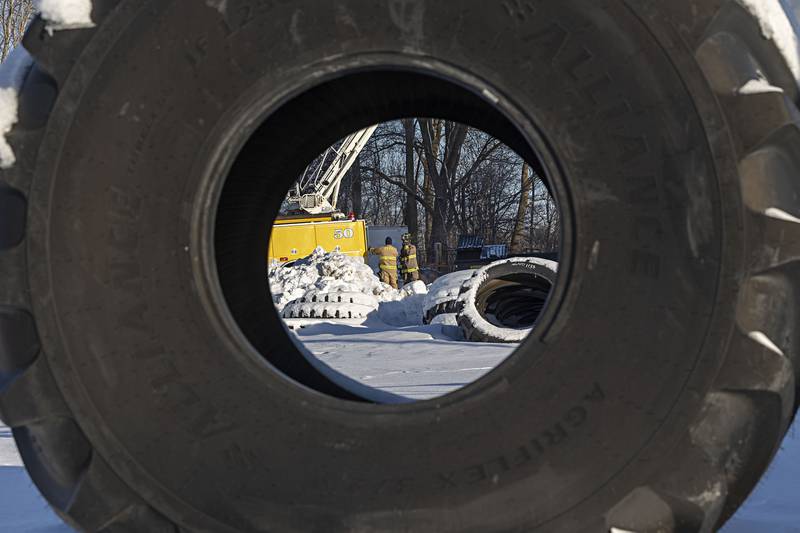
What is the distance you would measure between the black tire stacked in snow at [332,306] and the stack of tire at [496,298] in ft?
4.40

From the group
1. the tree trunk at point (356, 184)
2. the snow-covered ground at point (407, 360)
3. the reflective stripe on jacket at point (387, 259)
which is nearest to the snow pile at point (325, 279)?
the reflective stripe on jacket at point (387, 259)

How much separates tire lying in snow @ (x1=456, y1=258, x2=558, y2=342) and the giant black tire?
5429 millimetres

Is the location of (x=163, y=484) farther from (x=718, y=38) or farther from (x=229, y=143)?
(x=718, y=38)

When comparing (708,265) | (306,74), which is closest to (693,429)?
(708,265)

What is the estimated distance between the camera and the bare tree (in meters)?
22.0

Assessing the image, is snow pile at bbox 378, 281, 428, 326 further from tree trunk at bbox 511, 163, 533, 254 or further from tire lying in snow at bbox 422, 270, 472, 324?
tree trunk at bbox 511, 163, 533, 254

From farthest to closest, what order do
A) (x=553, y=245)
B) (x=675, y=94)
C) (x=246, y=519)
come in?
(x=553, y=245) → (x=246, y=519) → (x=675, y=94)

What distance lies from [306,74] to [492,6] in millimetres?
353

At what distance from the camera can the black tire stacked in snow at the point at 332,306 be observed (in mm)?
10289

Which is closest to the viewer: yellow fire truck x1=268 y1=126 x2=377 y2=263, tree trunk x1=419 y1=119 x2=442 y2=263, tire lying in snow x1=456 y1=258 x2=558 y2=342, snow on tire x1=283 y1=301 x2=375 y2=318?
tire lying in snow x1=456 y1=258 x2=558 y2=342

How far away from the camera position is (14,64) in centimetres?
151

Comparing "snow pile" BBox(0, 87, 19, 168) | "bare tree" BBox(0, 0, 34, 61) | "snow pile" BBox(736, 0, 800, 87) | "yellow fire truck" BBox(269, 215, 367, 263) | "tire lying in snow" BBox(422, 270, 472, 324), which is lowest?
"tire lying in snow" BBox(422, 270, 472, 324)

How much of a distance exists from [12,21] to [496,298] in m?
20.0

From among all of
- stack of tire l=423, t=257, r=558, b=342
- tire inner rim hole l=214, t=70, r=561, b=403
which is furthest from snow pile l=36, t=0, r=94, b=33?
stack of tire l=423, t=257, r=558, b=342
